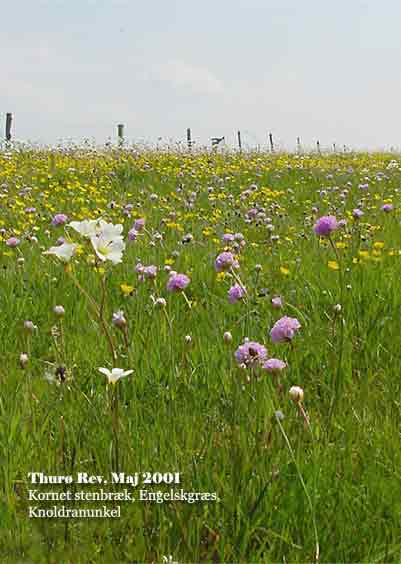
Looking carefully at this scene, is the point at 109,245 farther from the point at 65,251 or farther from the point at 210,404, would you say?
the point at 210,404

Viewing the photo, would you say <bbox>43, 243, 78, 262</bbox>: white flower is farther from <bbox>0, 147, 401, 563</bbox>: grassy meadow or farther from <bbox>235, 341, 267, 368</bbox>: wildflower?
<bbox>235, 341, 267, 368</bbox>: wildflower

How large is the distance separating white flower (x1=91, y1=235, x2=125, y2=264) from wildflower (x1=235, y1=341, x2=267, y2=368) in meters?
0.39

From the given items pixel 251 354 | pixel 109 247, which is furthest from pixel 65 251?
pixel 251 354

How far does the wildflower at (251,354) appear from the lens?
1.77m

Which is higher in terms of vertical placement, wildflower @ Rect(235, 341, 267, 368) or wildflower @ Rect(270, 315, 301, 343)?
wildflower @ Rect(270, 315, 301, 343)

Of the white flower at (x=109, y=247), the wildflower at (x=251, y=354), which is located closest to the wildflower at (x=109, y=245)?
the white flower at (x=109, y=247)

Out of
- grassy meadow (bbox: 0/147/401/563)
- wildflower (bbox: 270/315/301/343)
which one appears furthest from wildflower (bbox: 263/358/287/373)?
wildflower (bbox: 270/315/301/343)

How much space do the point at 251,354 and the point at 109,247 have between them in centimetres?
45

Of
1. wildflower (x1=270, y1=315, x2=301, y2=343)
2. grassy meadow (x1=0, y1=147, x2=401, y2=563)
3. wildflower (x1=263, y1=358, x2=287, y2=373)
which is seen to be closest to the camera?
grassy meadow (x1=0, y1=147, x2=401, y2=563)

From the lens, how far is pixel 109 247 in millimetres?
1737

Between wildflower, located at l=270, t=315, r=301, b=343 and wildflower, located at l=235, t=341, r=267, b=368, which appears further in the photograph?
wildflower, located at l=270, t=315, r=301, b=343

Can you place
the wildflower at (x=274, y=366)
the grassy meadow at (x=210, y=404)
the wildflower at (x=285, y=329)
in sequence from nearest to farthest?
1. the grassy meadow at (x=210, y=404)
2. the wildflower at (x=274, y=366)
3. the wildflower at (x=285, y=329)

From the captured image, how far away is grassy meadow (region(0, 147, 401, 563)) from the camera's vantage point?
1.54 metres

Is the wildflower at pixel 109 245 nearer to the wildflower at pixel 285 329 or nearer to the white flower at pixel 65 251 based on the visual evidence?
the white flower at pixel 65 251
